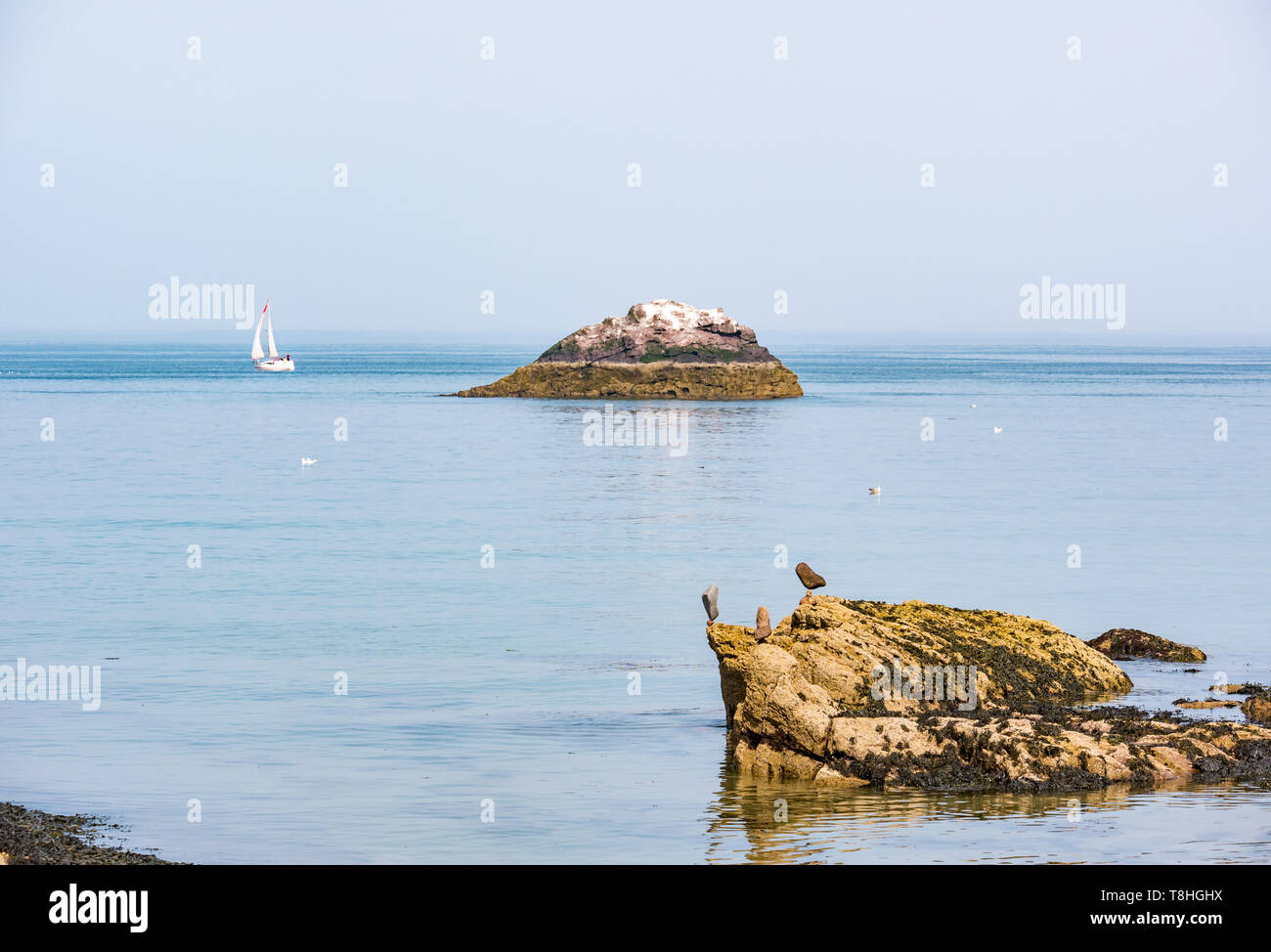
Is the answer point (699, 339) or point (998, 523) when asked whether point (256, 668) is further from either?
point (699, 339)

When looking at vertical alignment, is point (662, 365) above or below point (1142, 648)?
above

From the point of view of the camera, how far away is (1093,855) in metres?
14.9

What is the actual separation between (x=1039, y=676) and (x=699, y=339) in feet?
399

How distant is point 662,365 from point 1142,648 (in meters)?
116

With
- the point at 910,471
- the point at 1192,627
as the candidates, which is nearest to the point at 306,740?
the point at 1192,627

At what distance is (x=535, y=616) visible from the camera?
32.7 m

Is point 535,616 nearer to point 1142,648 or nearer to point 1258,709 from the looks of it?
point 1142,648

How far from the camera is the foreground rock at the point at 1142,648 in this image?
1022 inches

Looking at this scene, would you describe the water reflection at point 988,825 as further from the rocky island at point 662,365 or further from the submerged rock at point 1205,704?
the rocky island at point 662,365

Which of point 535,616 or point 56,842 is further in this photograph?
point 535,616

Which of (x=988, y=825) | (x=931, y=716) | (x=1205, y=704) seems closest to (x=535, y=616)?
(x=931, y=716)

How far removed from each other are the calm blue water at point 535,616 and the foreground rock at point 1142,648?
0.72 metres

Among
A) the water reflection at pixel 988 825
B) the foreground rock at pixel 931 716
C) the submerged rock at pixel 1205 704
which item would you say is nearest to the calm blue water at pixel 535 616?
the water reflection at pixel 988 825

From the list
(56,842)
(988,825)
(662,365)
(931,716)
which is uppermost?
(662,365)
